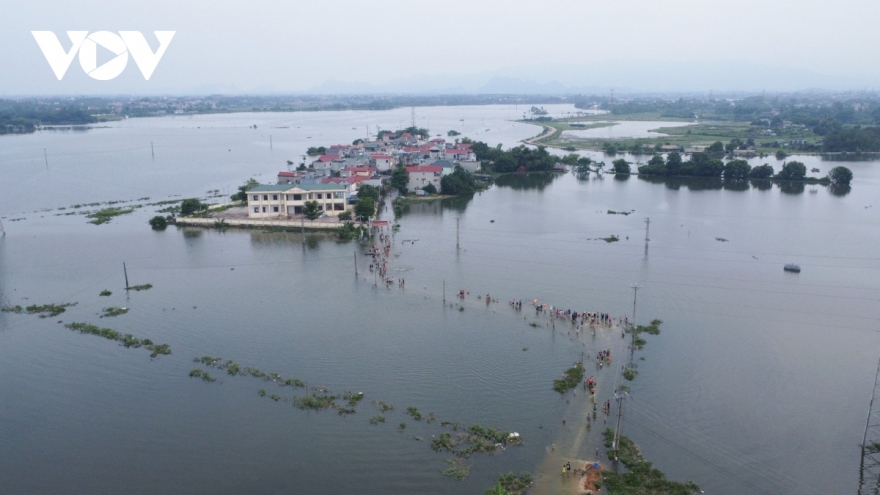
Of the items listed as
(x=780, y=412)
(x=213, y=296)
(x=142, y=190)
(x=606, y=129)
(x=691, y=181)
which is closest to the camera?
(x=780, y=412)

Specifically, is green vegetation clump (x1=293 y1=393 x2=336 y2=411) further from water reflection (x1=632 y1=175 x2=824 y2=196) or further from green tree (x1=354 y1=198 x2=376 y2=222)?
water reflection (x1=632 y1=175 x2=824 y2=196)

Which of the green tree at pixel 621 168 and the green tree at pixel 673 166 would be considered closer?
the green tree at pixel 673 166

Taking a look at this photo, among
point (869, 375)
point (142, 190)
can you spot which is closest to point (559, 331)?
point (869, 375)

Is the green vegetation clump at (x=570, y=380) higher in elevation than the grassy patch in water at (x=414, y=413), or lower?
higher

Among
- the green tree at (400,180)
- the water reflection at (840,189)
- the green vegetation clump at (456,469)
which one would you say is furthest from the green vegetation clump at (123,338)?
the water reflection at (840,189)

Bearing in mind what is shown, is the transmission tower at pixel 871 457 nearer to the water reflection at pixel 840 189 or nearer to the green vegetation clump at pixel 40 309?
the green vegetation clump at pixel 40 309

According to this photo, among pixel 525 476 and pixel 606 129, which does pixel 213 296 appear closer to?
pixel 525 476

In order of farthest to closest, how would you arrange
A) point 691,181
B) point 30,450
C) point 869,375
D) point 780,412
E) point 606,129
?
1. point 606,129
2. point 691,181
3. point 869,375
4. point 780,412
5. point 30,450
